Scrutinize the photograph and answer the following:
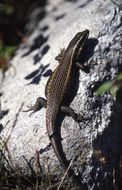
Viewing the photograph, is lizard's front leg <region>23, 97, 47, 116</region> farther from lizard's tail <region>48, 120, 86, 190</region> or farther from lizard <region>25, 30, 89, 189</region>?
lizard's tail <region>48, 120, 86, 190</region>

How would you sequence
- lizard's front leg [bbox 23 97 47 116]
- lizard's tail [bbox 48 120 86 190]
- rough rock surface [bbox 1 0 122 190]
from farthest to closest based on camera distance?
lizard's front leg [bbox 23 97 47 116] < rough rock surface [bbox 1 0 122 190] < lizard's tail [bbox 48 120 86 190]

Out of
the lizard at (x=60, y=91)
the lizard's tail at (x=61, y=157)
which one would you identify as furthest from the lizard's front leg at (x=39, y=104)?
the lizard's tail at (x=61, y=157)

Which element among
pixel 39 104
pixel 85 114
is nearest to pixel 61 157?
pixel 85 114

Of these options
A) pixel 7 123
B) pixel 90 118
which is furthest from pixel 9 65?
pixel 90 118

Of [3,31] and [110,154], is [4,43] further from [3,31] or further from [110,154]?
[110,154]

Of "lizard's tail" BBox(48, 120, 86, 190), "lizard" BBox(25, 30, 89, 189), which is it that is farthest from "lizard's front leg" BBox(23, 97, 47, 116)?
"lizard's tail" BBox(48, 120, 86, 190)

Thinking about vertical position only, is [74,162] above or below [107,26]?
below

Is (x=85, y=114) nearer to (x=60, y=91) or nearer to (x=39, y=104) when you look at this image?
(x=60, y=91)
